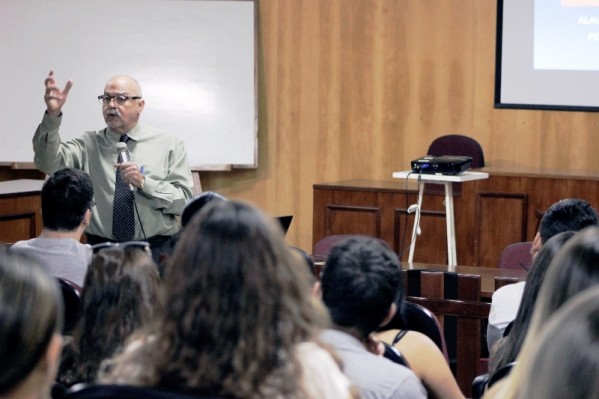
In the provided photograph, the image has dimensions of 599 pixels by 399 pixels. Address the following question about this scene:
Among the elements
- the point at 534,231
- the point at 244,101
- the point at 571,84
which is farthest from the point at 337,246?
the point at 244,101

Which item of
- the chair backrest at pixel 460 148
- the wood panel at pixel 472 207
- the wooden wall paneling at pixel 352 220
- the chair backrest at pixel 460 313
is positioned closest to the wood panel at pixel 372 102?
the chair backrest at pixel 460 148

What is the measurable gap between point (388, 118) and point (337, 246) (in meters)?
6.32

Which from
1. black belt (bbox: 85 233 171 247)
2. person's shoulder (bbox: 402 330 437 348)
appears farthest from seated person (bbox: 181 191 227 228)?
black belt (bbox: 85 233 171 247)

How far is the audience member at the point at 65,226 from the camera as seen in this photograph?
141 inches

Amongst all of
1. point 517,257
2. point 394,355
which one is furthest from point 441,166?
point 394,355

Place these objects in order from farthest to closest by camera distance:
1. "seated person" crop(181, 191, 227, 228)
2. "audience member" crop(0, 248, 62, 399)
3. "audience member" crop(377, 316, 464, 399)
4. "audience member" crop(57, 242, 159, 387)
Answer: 1. "seated person" crop(181, 191, 227, 228)
2. "audience member" crop(377, 316, 464, 399)
3. "audience member" crop(57, 242, 159, 387)
4. "audience member" crop(0, 248, 62, 399)

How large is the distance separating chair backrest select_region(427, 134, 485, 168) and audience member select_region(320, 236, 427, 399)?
17.2 ft

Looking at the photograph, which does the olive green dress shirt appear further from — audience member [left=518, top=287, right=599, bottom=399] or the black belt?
audience member [left=518, top=287, right=599, bottom=399]

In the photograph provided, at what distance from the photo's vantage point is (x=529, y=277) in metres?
2.58

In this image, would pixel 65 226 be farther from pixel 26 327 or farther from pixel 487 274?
pixel 26 327

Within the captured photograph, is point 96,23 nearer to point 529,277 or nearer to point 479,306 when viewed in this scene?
point 479,306

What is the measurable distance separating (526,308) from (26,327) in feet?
4.70

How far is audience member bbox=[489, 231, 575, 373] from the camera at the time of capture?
98.0 inches

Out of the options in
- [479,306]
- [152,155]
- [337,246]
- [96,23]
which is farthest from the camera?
[96,23]
